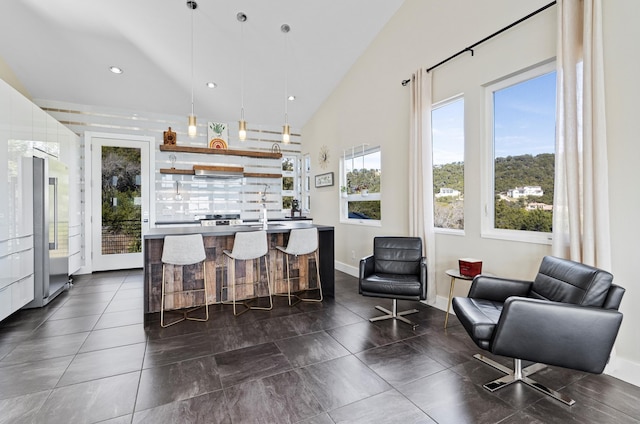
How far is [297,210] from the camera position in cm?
688

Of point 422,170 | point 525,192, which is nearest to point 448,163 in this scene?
point 422,170

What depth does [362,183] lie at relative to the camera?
5117 mm

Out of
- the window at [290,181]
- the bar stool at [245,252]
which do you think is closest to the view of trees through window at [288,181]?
the window at [290,181]

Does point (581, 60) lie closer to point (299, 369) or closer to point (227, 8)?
point (299, 369)

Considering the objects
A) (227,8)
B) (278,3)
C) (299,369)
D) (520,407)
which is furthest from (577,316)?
(227,8)

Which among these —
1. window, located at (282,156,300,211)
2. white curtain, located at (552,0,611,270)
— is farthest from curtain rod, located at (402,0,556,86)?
window, located at (282,156,300,211)

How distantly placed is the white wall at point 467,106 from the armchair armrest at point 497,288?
36cm

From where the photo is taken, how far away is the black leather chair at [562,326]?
1.83 metres

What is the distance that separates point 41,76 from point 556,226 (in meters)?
6.94

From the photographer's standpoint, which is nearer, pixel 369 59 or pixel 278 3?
pixel 278 3

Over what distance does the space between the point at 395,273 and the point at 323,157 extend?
3.28m

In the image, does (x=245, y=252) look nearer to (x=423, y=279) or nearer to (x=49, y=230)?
(x=423, y=279)

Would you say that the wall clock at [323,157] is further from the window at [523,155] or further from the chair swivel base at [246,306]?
the window at [523,155]

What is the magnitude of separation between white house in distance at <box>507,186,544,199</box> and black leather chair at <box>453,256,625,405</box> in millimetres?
863
